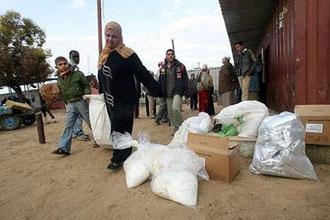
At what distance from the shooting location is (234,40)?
12.3 m

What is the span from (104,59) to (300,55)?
113 inches

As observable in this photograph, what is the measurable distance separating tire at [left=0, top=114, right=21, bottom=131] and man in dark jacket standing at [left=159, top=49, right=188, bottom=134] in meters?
6.15

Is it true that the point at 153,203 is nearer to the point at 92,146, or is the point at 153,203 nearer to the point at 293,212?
the point at 293,212

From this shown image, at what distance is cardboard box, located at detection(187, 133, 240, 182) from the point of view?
317 cm

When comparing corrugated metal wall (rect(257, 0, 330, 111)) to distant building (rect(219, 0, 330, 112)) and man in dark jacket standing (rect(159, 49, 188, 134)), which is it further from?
man in dark jacket standing (rect(159, 49, 188, 134))

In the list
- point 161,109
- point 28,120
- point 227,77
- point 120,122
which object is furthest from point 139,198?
point 28,120

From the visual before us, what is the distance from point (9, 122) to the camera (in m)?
9.88

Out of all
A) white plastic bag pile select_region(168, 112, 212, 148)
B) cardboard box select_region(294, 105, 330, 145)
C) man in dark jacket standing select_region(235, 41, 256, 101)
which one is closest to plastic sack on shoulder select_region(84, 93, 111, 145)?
white plastic bag pile select_region(168, 112, 212, 148)

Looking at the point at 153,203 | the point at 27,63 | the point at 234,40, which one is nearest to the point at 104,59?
the point at 153,203

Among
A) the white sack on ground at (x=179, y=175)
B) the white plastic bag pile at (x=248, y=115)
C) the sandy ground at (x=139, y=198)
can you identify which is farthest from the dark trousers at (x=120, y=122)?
the white plastic bag pile at (x=248, y=115)

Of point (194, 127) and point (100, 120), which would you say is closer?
point (100, 120)

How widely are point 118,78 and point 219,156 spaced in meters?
1.54

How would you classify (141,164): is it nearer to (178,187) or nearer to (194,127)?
(178,187)

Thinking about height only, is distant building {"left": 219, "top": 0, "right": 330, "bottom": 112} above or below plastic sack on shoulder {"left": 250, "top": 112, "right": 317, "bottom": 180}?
above
